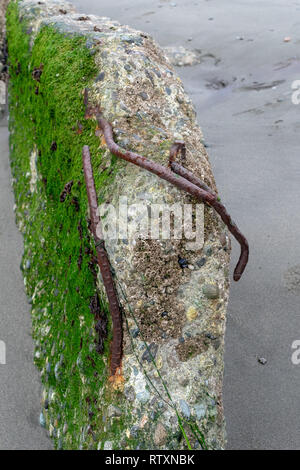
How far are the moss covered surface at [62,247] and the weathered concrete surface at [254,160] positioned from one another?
31.3 inches

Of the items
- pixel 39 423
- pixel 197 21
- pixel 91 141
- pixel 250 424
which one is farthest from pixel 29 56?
pixel 197 21

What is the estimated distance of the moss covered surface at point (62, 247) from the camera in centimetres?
205

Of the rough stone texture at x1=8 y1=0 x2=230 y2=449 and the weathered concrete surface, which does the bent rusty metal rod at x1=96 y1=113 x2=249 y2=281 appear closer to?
the rough stone texture at x1=8 y1=0 x2=230 y2=449

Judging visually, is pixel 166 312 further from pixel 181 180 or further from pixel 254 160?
pixel 254 160

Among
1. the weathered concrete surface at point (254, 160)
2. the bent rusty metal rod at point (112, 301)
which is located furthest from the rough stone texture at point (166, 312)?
the weathered concrete surface at point (254, 160)

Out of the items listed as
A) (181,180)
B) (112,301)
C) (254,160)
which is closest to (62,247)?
(112,301)

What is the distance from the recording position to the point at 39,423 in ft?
7.90

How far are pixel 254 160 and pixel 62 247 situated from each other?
2.21 m

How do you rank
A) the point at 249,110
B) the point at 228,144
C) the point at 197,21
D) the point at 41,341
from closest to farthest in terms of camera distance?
the point at 41,341 < the point at 228,144 < the point at 249,110 < the point at 197,21

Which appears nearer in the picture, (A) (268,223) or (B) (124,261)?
(B) (124,261)

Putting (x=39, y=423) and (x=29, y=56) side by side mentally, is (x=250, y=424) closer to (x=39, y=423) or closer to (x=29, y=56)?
(x=39, y=423)

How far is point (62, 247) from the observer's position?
258 centimetres

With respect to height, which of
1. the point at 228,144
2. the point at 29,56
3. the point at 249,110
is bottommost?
the point at 228,144
